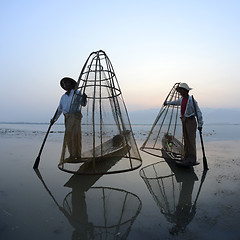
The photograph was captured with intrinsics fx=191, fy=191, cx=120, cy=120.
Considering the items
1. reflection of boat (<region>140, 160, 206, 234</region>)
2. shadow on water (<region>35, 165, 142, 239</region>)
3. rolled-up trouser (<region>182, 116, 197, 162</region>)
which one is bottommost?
reflection of boat (<region>140, 160, 206, 234</region>)

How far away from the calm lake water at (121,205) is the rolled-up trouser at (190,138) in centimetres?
36

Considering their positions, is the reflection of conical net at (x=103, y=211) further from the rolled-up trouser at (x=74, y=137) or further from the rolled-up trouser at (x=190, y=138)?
the rolled-up trouser at (x=190, y=138)

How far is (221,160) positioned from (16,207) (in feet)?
17.6

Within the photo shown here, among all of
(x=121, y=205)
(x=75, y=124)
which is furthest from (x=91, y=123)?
(x=121, y=205)

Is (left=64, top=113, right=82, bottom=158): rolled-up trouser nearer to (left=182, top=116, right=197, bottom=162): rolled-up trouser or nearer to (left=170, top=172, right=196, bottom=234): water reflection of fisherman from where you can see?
(left=170, top=172, right=196, bottom=234): water reflection of fisherman

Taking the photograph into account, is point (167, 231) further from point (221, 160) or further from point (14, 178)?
point (221, 160)

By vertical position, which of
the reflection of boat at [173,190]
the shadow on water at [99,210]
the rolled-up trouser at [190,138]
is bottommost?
the reflection of boat at [173,190]

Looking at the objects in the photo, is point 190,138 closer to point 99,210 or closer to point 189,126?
point 189,126

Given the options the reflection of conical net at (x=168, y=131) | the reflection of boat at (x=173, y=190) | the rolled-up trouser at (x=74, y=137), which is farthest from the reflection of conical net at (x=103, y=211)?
the reflection of conical net at (x=168, y=131)

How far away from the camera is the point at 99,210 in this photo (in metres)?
2.50

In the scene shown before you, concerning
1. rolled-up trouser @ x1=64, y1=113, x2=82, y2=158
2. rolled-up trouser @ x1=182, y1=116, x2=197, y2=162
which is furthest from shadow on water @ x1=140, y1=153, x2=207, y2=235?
rolled-up trouser @ x1=64, y1=113, x2=82, y2=158

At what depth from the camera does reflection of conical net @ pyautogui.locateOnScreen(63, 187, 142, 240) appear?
2023 mm

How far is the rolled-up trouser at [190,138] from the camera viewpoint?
Result: 14.8 ft

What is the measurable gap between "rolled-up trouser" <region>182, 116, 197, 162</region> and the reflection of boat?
334 mm
